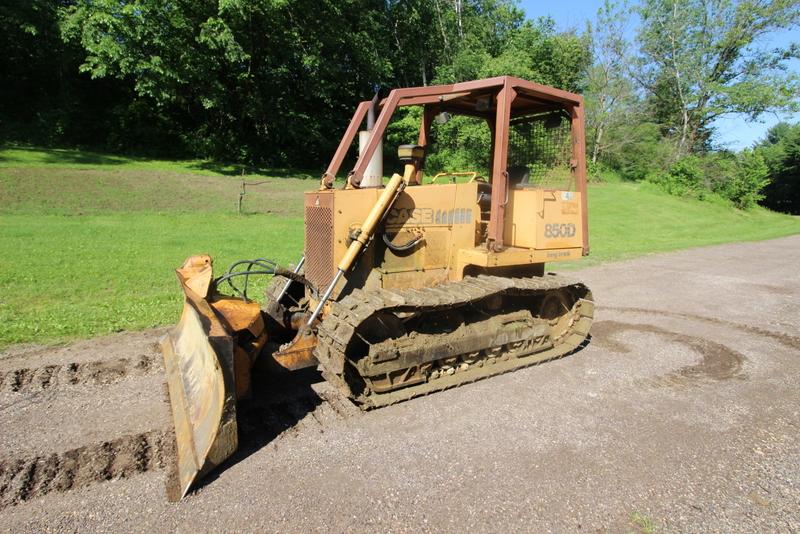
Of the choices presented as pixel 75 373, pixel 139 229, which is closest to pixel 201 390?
pixel 75 373

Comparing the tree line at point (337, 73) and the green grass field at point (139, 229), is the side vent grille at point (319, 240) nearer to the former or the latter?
the green grass field at point (139, 229)

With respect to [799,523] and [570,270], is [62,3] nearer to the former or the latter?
[570,270]

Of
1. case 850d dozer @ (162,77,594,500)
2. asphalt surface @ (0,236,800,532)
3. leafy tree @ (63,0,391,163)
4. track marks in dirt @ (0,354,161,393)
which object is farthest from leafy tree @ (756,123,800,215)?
track marks in dirt @ (0,354,161,393)

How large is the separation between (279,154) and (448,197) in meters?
28.3

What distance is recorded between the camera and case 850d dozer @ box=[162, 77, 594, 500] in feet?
13.1

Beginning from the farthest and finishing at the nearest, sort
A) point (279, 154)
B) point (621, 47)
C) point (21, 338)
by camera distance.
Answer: point (621, 47) → point (279, 154) → point (21, 338)

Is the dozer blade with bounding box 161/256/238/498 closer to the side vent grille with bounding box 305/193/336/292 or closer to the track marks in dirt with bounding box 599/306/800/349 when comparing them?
the side vent grille with bounding box 305/193/336/292

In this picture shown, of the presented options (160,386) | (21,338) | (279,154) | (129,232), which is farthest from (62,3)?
(160,386)

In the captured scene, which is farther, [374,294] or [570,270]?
[570,270]

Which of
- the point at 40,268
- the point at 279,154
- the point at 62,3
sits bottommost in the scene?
the point at 40,268

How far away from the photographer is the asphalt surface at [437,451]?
2898 mm

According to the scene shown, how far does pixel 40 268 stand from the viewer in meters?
8.44

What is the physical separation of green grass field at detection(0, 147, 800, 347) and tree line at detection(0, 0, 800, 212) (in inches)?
166

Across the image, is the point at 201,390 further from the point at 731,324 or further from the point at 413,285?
the point at 731,324
